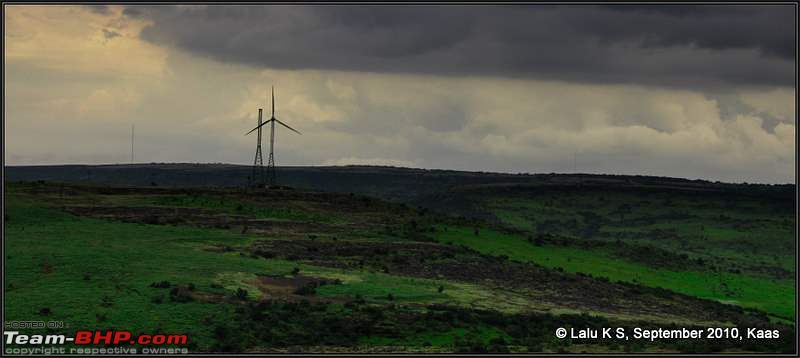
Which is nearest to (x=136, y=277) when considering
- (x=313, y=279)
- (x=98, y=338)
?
(x=313, y=279)

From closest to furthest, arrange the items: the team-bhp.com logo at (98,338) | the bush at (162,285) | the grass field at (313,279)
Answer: the team-bhp.com logo at (98,338) < the grass field at (313,279) < the bush at (162,285)

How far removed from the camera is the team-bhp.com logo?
57.5m

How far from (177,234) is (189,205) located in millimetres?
26247

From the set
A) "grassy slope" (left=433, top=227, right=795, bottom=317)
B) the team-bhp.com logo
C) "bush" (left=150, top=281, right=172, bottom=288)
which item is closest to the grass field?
"bush" (left=150, top=281, right=172, bottom=288)

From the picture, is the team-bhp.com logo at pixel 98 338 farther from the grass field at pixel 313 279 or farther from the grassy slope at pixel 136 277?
the grass field at pixel 313 279

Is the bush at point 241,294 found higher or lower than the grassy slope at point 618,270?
higher

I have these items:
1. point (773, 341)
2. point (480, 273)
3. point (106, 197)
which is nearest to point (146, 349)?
point (773, 341)

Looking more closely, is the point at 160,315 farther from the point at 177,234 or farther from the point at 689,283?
the point at 689,283

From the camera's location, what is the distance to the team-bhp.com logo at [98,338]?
57.5 metres

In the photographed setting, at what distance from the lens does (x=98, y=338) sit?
59.1m

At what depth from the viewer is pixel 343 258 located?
101 metres

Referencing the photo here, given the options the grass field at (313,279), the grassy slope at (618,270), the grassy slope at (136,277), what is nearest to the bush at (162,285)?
the grass field at (313,279)

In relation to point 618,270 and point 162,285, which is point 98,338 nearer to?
point 162,285

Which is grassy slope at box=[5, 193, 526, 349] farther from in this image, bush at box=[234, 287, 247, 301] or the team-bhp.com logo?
the team-bhp.com logo
